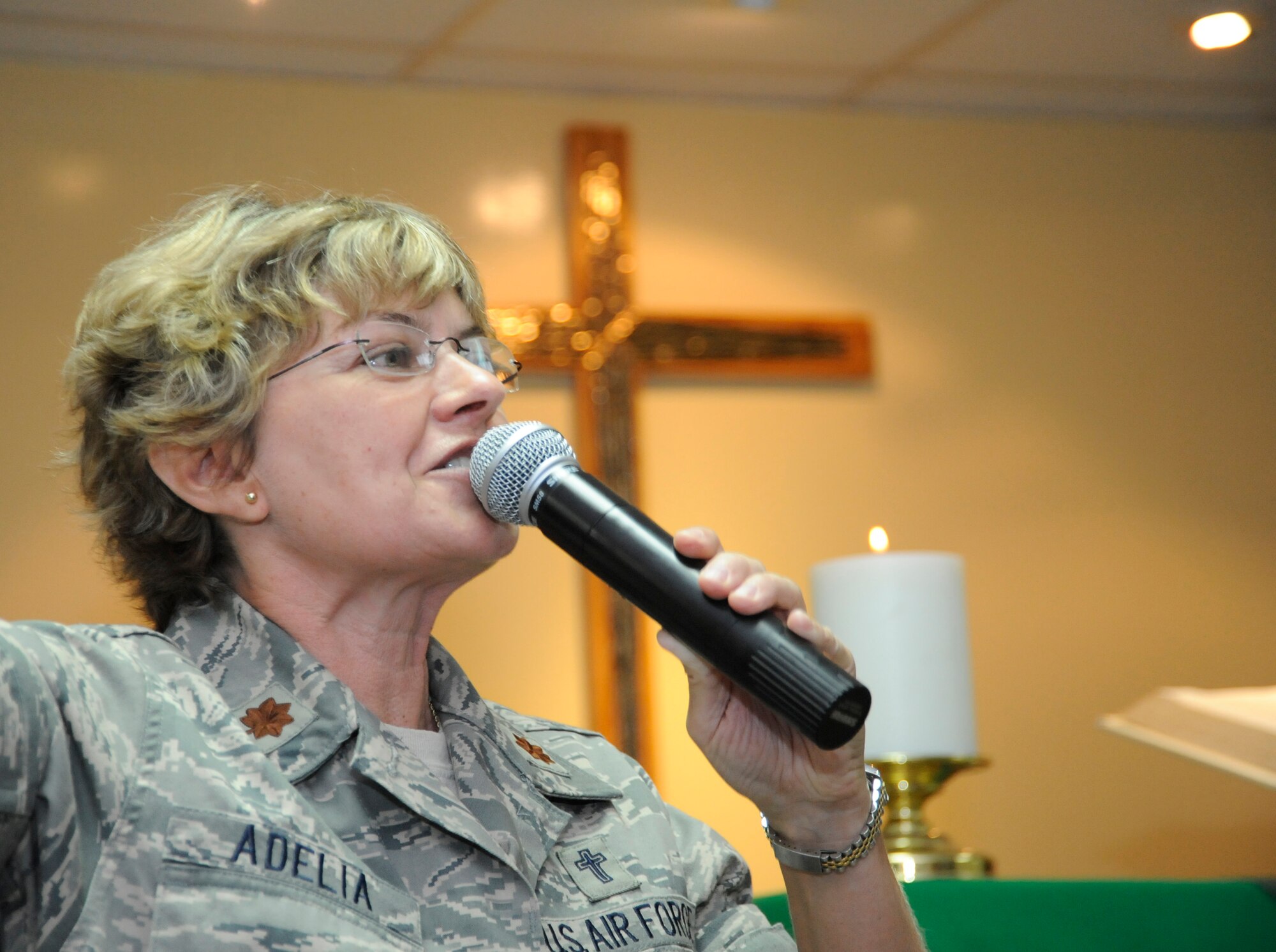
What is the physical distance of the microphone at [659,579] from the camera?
1.11 m

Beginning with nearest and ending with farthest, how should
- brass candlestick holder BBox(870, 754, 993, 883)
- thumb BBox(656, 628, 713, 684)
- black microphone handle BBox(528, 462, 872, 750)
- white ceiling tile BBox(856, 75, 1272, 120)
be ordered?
1. black microphone handle BBox(528, 462, 872, 750)
2. thumb BBox(656, 628, 713, 684)
3. brass candlestick holder BBox(870, 754, 993, 883)
4. white ceiling tile BBox(856, 75, 1272, 120)

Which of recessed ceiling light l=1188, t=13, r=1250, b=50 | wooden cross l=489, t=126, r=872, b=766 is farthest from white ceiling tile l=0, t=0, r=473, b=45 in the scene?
recessed ceiling light l=1188, t=13, r=1250, b=50

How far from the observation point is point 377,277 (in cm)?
154

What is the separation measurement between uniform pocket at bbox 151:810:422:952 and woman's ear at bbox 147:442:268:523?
0.41 metres

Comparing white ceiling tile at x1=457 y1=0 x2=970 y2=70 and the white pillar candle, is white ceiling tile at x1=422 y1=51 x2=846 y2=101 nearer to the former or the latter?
white ceiling tile at x1=457 y1=0 x2=970 y2=70

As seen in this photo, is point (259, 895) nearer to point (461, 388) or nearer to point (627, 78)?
point (461, 388)

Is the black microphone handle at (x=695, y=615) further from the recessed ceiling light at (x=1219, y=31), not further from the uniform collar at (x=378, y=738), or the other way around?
the recessed ceiling light at (x=1219, y=31)

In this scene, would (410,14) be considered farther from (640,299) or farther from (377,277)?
(377,277)

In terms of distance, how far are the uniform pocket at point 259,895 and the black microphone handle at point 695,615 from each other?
0.35m

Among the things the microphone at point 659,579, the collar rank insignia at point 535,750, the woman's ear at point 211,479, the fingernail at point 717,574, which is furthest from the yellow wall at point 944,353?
the fingernail at point 717,574

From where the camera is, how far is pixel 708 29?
331 centimetres

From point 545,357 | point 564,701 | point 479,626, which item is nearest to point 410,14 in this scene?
point 545,357

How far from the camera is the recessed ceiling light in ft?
11.1

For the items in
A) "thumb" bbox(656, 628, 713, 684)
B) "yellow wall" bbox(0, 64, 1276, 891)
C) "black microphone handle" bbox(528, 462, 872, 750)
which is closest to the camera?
"black microphone handle" bbox(528, 462, 872, 750)
